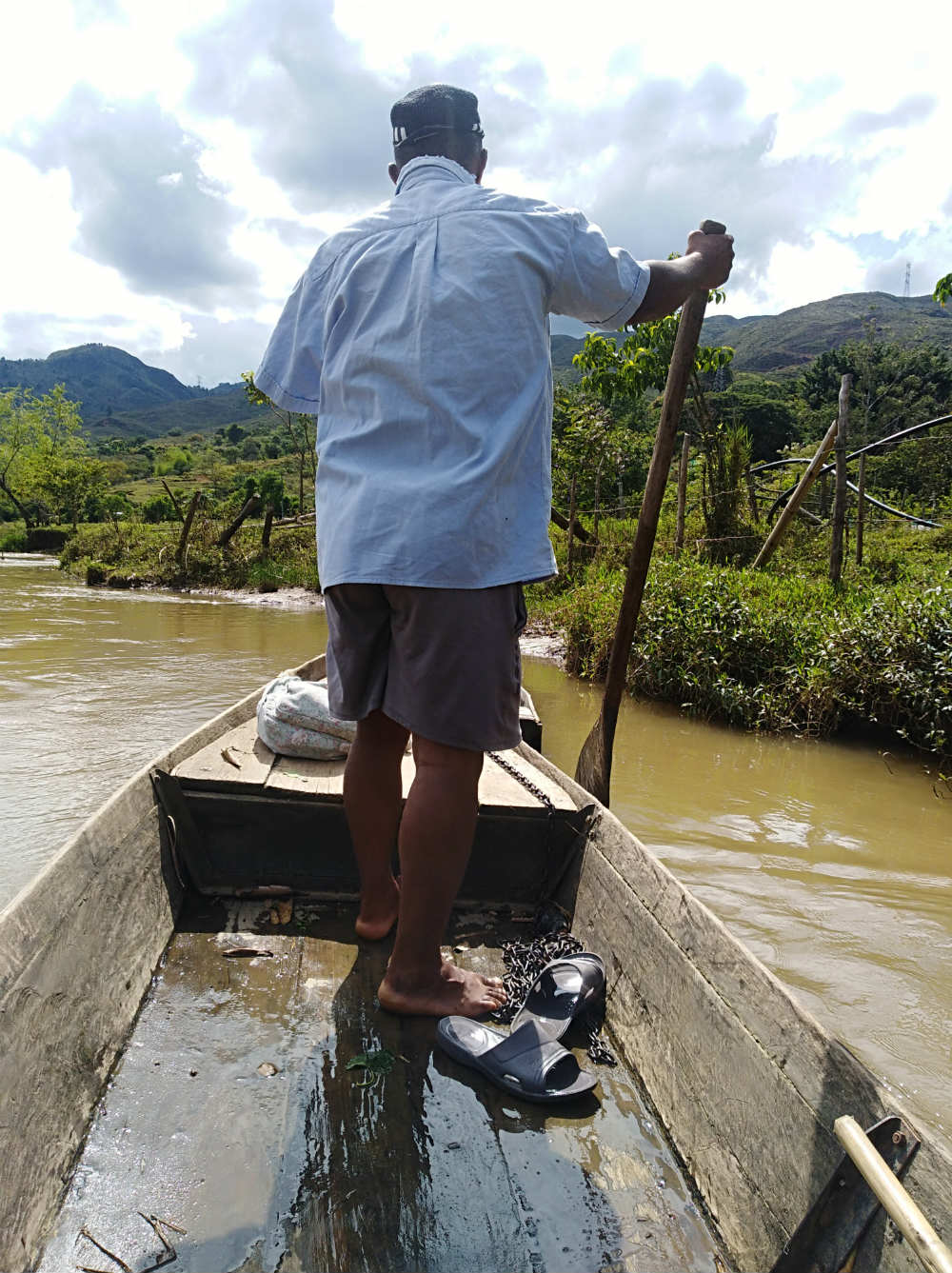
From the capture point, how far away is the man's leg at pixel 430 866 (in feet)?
5.09

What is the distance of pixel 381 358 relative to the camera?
1.49 meters

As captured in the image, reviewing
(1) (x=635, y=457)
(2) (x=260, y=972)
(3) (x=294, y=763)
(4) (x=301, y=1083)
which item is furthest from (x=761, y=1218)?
(1) (x=635, y=457)

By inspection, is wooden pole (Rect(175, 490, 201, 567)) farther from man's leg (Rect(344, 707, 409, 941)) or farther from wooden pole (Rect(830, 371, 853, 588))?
man's leg (Rect(344, 707, 409, 941))

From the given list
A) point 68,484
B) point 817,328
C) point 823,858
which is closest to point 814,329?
point 817,328

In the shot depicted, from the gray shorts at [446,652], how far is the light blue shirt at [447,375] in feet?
0.17

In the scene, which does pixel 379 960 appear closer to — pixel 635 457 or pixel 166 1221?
pixel 166 1221

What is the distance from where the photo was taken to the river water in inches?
102

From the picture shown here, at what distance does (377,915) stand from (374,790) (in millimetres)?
367

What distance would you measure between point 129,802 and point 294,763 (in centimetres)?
65

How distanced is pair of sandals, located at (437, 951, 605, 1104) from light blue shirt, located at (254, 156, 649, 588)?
0.88m

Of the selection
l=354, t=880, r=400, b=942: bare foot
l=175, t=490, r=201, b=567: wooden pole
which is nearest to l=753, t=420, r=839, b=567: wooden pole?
l=354, t=880, r=400, b=942: bare foot

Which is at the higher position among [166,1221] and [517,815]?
[517,815]

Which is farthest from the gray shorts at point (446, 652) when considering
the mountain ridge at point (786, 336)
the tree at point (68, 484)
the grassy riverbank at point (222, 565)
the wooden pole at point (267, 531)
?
the mountain ridge at point (786, 336)

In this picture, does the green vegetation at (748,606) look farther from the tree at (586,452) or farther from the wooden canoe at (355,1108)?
the wooden canoe at (355,1108)
